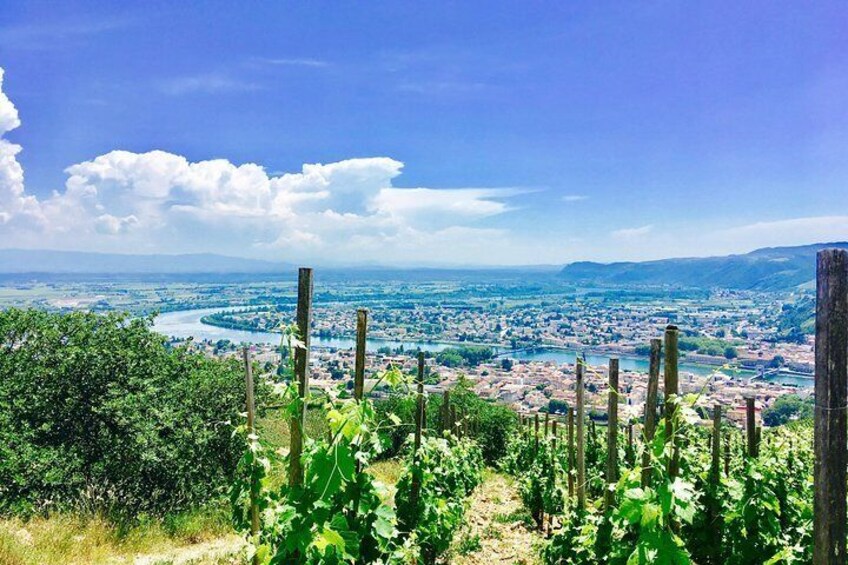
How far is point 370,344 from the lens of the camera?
91312mm

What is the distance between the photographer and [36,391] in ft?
39.2

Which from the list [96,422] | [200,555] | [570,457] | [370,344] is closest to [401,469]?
[570,457]

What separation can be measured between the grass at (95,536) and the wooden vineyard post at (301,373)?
4605 mm

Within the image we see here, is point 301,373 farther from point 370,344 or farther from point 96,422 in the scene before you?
point 370,344

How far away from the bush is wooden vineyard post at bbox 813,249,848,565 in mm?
11199

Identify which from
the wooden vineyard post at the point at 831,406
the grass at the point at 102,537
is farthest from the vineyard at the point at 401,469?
the grass at the point at 102,537

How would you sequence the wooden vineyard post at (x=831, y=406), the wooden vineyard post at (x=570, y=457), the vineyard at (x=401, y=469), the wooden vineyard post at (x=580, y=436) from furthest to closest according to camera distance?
the wooden vineyard post at (x=570, y=457) → the wooden vineyard post at (x=580, y=436) → the vineyard at (x=401, y=469) → the wooden vineyard post at (x=831, y=406)

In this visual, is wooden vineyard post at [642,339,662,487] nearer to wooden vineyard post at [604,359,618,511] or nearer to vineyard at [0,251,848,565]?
vineyard at [0,251,848,565]

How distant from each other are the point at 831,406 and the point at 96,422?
1420cm

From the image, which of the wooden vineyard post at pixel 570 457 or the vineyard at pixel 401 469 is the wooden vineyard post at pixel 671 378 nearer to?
Result: the vineyard at pixel 401 469

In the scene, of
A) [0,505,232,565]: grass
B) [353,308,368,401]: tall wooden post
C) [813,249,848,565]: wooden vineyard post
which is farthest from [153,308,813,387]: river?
[813,249,848,565]: wooden vineyard post

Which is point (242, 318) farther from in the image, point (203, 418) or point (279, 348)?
point (279, 348)

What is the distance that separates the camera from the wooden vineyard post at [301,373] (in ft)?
10.9

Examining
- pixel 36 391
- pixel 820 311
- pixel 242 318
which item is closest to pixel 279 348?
pixel 820 311
